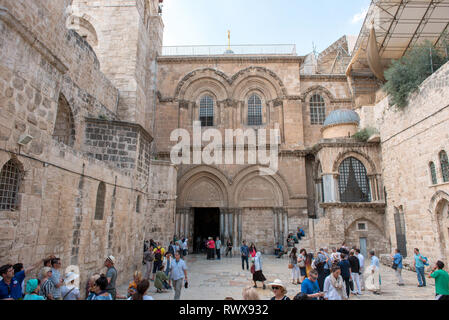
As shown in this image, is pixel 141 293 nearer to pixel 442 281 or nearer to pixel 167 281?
pixel 442 281

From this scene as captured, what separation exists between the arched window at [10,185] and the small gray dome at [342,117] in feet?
53.2

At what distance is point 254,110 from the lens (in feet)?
64.6

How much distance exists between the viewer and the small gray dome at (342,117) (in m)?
17.2

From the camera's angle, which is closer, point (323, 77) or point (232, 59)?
point (232, 59)

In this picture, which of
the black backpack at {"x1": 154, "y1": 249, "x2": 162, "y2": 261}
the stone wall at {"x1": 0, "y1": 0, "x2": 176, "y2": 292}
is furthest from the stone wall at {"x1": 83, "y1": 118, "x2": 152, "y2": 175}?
the black backpack at {"x1": 154, "y1": 249, "x2": 162, "y2": 261}

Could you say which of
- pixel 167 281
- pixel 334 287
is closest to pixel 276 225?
pixel 167 281

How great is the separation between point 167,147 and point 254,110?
6.38 metres

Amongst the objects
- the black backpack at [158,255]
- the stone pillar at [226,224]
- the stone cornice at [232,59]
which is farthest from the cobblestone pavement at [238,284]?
the stone cornice at [232,59]

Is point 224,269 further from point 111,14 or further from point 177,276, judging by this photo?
point 111,14

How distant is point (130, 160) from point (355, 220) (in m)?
12.1

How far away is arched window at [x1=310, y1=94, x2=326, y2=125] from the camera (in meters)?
19.6

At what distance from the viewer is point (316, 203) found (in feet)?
58.4

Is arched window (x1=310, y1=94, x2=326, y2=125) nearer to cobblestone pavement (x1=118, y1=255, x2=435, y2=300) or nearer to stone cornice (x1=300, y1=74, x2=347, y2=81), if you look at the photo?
stone cornice (x1=300, y1=74, x2=347, y2=81)

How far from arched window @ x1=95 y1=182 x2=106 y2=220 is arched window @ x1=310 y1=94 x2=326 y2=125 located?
15077 mm
